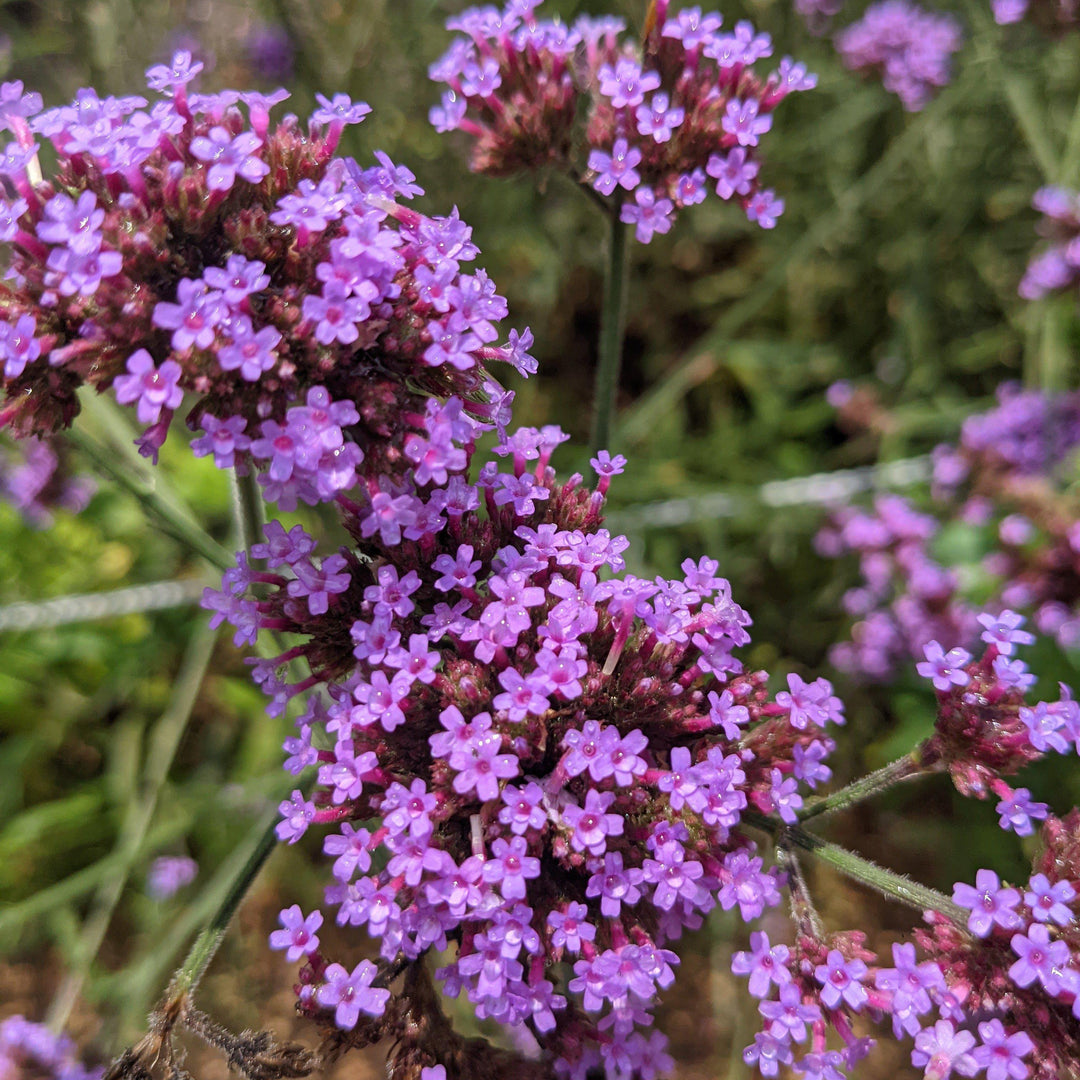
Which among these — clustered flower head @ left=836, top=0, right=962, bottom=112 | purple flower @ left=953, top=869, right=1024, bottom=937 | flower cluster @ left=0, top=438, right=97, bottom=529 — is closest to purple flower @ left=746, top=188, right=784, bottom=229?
purple flower @ left=953, top=869, right=1024, bottom=937

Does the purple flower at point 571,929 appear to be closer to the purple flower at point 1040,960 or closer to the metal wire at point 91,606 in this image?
the purple flower at point 1040,960

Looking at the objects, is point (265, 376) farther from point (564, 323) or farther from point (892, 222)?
point (892, 222)

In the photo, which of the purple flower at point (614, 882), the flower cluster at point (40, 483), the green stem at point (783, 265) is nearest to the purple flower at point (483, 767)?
the purple flower at point (614, 882)

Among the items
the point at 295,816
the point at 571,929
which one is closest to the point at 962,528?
the point at 571,929

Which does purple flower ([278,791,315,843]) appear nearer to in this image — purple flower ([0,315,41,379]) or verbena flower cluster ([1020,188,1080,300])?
purple flower ([0,315,41,379])

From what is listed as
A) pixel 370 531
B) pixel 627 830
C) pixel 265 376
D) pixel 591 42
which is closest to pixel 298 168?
pixel 265 376

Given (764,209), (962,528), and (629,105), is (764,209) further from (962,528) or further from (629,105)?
(962,528)
